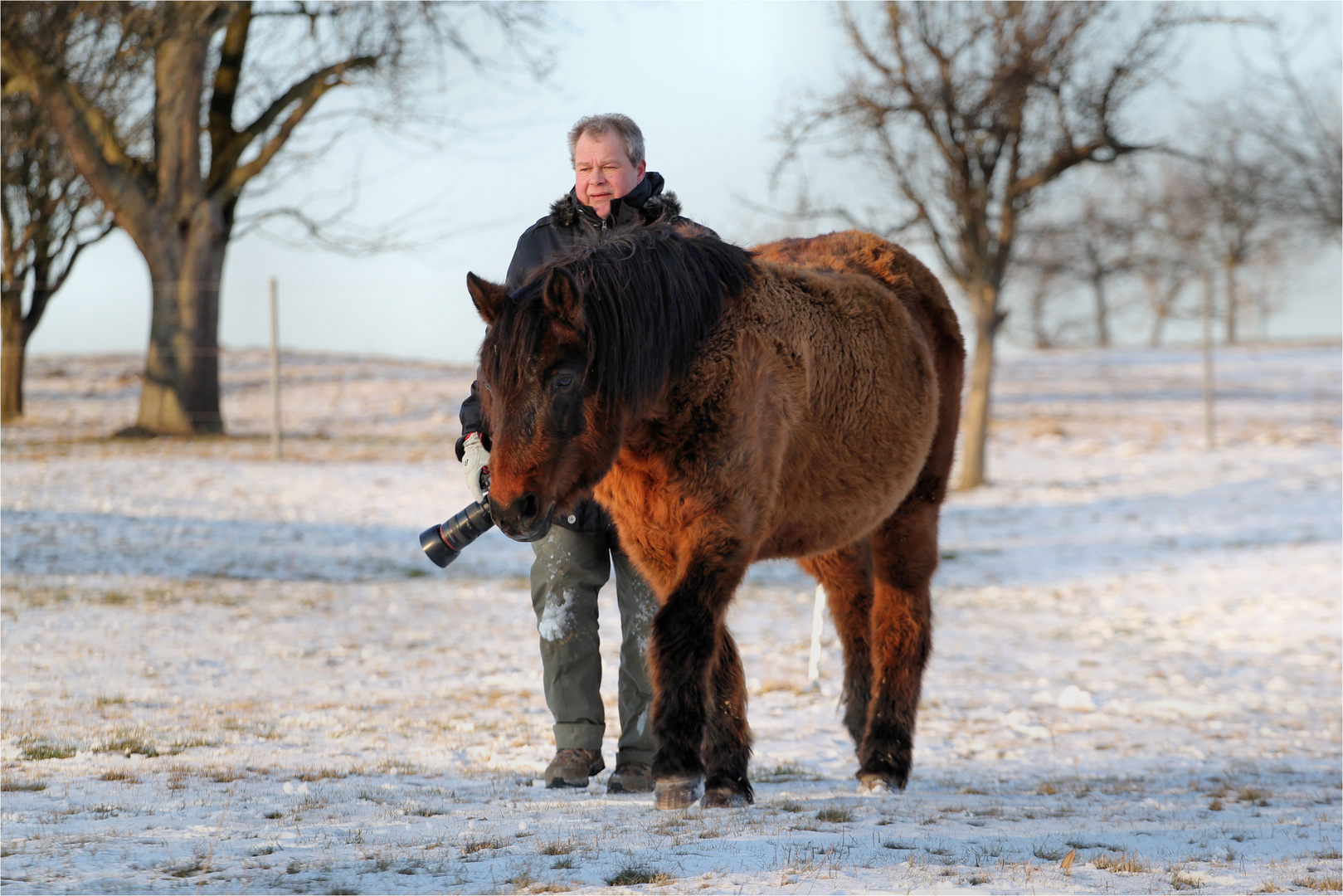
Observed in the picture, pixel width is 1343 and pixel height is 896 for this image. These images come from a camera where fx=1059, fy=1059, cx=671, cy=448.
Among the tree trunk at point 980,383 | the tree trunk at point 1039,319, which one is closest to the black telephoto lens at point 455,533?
the tree trunk at point 980,383

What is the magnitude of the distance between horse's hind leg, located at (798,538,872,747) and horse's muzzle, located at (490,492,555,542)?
80.3 inches

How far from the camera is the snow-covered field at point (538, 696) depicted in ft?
8.92

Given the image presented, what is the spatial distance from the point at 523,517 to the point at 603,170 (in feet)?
5.27

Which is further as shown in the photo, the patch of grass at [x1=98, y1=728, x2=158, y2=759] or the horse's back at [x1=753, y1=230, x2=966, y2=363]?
the horse's back at [x1=753, y1=230, x2=966, y2=363]

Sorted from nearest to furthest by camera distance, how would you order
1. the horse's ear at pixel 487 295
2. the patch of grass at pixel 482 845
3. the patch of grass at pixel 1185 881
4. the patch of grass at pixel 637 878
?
1. the patch of grass at pixel 637 878
2. the patch of grass at pixel 1185 881
3. the patch of grass at pixel 482 845
4. the horse's ear at pixel 487 295

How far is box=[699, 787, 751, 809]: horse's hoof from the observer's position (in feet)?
10.9

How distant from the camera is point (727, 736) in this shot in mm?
3467

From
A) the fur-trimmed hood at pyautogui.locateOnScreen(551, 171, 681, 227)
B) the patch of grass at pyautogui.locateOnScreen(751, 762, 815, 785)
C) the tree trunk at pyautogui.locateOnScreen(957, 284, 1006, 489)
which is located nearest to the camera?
the fur-trimmed hood at pyautogui.locateOnScreen(551, 171, 681, 227)

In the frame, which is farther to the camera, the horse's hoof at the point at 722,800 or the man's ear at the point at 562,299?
the horse's hoof at the point at 722,800

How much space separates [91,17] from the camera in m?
12.8

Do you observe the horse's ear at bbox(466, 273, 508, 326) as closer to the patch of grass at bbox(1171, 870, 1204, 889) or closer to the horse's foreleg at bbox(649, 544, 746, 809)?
the horse's foreleg at bbox(649, 544, 746, 809)

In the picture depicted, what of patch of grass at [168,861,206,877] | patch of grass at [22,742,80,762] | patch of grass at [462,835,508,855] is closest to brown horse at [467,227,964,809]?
patch of grass at [462,835,508,855]

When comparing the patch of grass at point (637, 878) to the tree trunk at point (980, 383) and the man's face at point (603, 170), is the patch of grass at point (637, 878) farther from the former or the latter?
the tree trunk at point (980, 383)

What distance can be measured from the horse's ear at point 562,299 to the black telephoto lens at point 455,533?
0.86 metres
